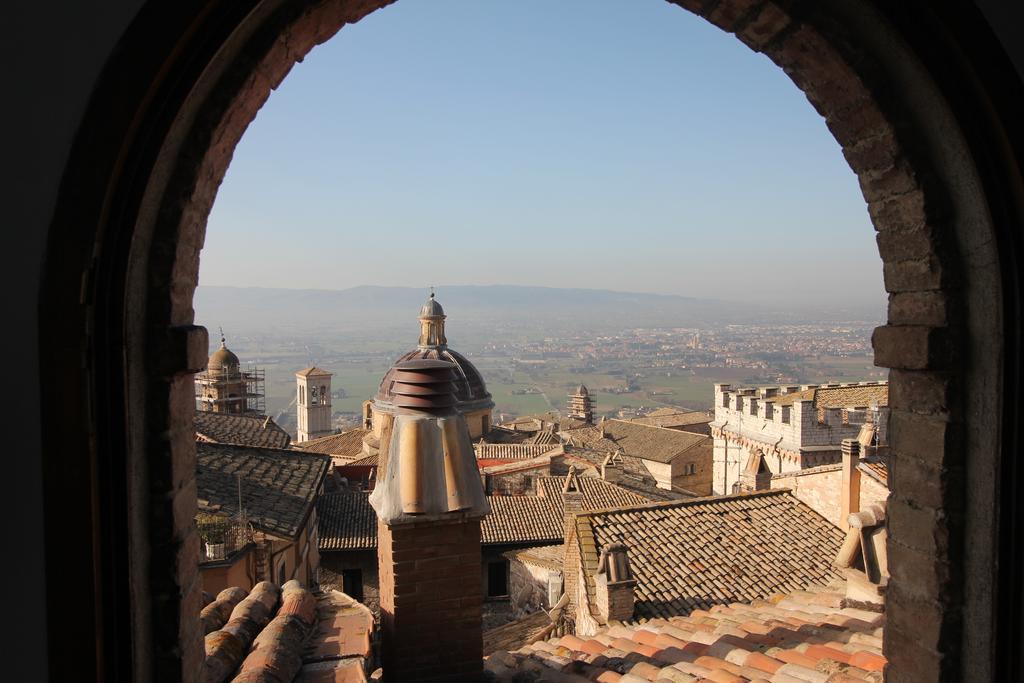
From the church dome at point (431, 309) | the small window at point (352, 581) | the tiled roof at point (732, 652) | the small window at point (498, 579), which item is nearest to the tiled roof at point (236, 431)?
the small window at point (352, 581)

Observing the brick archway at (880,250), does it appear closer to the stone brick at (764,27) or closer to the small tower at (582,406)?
the stone brick at (764,27)

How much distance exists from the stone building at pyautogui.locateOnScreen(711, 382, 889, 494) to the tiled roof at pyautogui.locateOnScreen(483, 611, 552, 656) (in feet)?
27.9

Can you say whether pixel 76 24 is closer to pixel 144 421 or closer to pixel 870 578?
pixel 144 421

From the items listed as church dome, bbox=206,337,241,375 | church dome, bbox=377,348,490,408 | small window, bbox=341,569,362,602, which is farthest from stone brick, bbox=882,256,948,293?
church dome, bbox=206,337,241,375

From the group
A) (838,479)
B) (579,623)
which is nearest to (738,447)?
(838,479)

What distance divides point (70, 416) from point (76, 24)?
99 cm

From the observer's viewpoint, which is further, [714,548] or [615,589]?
[714,548]

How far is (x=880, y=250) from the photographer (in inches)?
104

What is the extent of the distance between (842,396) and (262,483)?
19.8 meters

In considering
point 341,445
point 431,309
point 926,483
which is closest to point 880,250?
point 926,483

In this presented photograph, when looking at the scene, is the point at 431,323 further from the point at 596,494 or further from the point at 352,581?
the point at 596,494

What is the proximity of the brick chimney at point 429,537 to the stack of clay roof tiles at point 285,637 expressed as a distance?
29 centimetres

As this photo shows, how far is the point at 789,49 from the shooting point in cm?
251

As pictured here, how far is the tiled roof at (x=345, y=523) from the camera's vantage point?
1852cm
